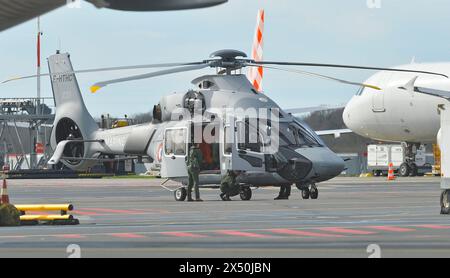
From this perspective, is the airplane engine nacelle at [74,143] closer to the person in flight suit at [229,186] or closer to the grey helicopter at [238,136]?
the grey helicopter at [238,136]

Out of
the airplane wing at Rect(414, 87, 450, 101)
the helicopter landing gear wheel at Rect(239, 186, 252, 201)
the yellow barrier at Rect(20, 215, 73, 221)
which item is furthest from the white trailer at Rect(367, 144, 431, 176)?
the yellow barrier at Rect(20, 215, 73, 221)

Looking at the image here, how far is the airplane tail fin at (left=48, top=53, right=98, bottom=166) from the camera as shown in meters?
43.0

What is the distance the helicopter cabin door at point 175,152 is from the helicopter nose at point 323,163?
3.61m

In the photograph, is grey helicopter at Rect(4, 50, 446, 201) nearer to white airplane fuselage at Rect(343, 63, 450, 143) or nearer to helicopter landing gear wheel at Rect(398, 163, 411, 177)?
white airplane fuselage at Rect(343, 63, 450, 143)

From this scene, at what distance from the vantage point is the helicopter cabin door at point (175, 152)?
30.6 m

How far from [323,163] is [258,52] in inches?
759

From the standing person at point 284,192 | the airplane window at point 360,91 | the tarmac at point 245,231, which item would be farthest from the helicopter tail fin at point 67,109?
the tarmac at point 245,231

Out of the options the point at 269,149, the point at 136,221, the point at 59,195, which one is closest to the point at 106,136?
the point at 59,195

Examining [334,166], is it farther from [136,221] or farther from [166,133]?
[136,221]

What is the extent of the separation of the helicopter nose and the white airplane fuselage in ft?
72.1

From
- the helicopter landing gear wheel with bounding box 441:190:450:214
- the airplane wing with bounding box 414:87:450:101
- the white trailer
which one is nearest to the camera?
the airplane wing with bounding box 414:87:450:101

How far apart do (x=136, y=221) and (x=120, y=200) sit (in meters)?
10.5
